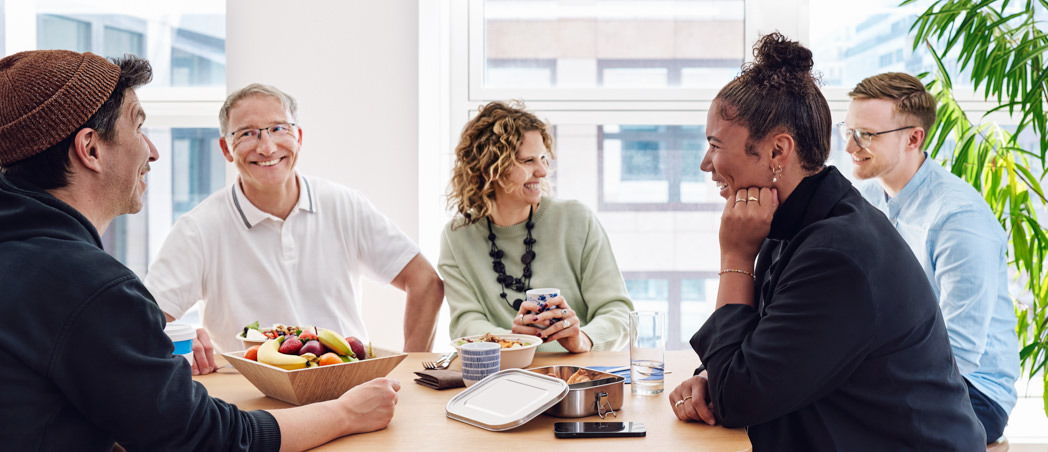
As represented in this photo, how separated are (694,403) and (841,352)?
0.28 metres

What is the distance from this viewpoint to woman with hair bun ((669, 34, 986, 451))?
4.12 feet

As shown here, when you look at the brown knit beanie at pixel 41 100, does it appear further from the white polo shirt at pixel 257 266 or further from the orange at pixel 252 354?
the white polo shirt at pixel 257 266

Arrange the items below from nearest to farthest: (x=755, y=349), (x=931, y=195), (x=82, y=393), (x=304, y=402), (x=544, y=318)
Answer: (x=82, y=393) → (x=755, y=349) → (x=304, y=402) → (x=544, y=318) → (x=931, y=195)

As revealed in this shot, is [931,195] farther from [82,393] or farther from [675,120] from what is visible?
[82,393]

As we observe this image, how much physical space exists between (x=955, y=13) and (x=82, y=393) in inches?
102

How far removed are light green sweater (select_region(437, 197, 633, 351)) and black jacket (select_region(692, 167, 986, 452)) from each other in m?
0.94

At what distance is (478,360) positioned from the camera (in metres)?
1.63

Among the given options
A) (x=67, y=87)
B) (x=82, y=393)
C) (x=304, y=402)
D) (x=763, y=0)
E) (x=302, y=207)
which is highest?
(x=763, y=0)

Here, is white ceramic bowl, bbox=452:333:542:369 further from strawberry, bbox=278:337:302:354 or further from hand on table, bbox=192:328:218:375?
A: hand on table, bbox=192:328:218:375

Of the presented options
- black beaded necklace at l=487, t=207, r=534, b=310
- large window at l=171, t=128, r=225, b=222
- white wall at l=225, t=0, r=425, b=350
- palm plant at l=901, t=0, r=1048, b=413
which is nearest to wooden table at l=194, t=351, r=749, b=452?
black beaded necklace at l=487, t=207, r=534, b=310

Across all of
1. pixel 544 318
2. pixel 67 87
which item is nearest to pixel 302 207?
pixel 544 318

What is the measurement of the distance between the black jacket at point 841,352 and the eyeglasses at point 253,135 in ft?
5.15

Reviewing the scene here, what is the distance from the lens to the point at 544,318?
192cm

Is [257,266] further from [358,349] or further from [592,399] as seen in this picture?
[592,399]
